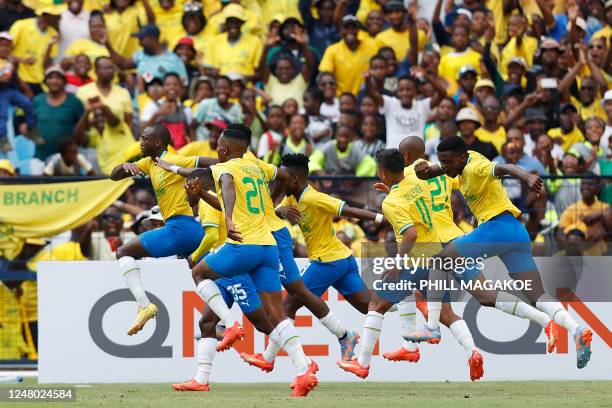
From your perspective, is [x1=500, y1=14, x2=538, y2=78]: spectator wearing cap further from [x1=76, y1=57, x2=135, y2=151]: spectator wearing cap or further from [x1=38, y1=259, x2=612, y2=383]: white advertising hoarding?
[x1=38, y1=259, x2=612, y2=383]: white advertising hoarding

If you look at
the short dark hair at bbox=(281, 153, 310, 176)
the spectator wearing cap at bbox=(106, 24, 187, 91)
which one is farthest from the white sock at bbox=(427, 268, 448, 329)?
the spectator wearing cap at bbox=(106, 24, 187, 91)

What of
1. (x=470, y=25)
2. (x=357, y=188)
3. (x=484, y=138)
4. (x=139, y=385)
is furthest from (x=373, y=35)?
(x=139, y=385)

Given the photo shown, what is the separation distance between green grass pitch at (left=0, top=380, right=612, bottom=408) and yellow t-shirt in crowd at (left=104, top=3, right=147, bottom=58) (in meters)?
7.08

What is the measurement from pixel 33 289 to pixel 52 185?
1.25 meters

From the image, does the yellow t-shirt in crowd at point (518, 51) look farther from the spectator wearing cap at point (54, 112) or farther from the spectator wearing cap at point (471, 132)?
the spectator wearing cap at point (54, 112)

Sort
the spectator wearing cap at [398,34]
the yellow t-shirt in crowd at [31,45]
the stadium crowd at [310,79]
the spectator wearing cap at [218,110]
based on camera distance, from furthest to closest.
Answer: the spectator wearing cap at [398,34] → the yellow t-shirt in crowd at [31,45] → the spectator wearing cap at [218,110] → the stadium crowd at [310,79]

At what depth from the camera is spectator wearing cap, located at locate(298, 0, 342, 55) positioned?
66.6ft

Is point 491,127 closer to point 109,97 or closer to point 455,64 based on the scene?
point 455,64

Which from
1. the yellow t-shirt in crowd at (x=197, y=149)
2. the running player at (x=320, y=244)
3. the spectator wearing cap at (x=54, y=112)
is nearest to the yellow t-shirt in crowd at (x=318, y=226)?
the running player at (x=320, y=244)

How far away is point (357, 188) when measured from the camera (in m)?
15.7

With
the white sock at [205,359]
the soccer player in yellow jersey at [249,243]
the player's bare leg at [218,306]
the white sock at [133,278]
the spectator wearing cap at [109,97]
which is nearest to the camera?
the soccer player in yellow jersey at [249,243]

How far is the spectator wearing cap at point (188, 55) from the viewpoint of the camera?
19.7 meters

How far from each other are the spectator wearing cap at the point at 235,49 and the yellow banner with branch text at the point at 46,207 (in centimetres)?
431

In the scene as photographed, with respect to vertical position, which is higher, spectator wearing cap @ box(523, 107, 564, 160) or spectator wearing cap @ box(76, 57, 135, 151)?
spectator wearing cap @ box(76, 57, 135, 151)
